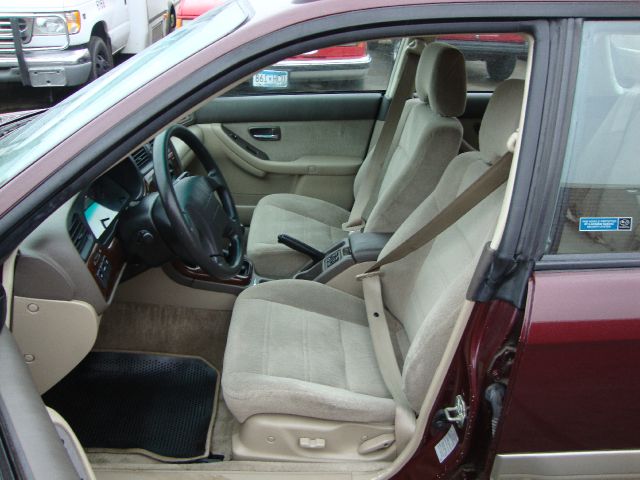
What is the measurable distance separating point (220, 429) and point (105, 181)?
0.87 metres

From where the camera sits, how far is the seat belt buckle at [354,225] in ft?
9.34

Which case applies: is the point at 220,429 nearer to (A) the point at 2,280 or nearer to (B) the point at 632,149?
(A) the point at 2,280

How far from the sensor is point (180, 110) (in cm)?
115

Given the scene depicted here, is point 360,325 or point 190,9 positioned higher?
point 190,9

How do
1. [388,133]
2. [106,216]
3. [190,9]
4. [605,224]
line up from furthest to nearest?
1. [190,9]
2. [388,133]
3. [106,216]
4. [605,224]

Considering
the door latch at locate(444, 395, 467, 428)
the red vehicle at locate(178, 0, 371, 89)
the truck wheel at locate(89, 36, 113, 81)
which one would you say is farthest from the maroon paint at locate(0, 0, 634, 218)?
the truck wheel at locate(89, 36, 113, 81)

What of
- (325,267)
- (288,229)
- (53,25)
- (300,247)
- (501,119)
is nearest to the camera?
(501,119)

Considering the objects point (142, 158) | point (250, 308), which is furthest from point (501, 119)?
point (142, 158)

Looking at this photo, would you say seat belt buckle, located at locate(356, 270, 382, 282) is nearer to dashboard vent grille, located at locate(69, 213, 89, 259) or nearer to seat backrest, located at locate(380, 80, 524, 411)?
seat backrest, located at locate(380, 80, 524, 411)

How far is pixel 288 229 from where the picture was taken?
2836 mm

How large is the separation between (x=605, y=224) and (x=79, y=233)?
1.30 m

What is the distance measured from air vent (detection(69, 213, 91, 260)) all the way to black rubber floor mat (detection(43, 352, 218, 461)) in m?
0.56

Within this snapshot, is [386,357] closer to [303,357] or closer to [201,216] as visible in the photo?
[303,357]

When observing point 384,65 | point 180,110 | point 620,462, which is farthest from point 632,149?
point 384,65
